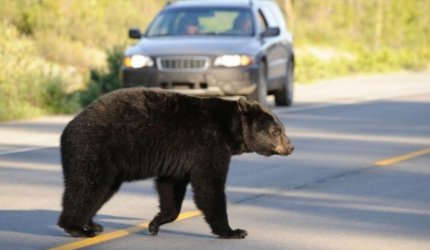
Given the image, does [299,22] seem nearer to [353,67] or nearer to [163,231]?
[353,67]

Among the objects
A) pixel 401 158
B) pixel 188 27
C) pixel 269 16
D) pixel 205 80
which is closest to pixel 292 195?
pixel 401 158

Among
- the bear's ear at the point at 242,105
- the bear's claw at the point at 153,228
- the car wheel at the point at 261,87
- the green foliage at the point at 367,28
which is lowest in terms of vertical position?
the green foliage at the point at 367,28

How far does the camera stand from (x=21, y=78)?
21.8m

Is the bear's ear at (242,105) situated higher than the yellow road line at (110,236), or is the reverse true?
the bear's ear at (242,105)

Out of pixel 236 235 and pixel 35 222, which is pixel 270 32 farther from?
pixel 236 235

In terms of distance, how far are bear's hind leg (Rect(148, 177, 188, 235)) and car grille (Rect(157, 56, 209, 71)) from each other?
11.0 metres

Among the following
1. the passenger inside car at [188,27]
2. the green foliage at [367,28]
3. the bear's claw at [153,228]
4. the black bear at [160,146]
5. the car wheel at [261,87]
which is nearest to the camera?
the black bear at [160,146]

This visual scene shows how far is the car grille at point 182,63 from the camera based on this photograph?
20703 mm

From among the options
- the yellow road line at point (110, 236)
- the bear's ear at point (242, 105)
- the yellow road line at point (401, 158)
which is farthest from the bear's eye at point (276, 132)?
the yellow road line at point (401, 158)

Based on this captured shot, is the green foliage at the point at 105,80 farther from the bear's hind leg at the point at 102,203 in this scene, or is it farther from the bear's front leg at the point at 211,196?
the bear's front leg at the point at 211,196

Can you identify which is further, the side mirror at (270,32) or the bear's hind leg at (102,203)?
the side mirror at (270,32)

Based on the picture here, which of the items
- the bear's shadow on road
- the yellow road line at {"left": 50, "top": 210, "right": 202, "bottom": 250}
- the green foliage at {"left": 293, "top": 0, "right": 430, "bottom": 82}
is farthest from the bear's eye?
the green foliage at {"left": 293, "top": 0, "right": 430, "bottom": 82}

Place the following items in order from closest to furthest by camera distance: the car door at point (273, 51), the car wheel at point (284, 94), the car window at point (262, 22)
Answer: the car door at point (273, 51), the car window at point (262, 22), the car wheel at point (284, 94)

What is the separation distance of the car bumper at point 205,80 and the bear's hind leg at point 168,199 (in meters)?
10.8
